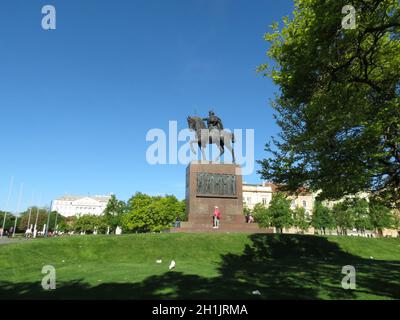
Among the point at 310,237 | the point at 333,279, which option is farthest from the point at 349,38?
the point at 310,237

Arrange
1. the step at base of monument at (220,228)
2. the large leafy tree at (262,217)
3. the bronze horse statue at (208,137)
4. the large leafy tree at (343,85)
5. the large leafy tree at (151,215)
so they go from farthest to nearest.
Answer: the large leafy tree at (151,215)
the large leafy tree at (262,217)
the bronze horse statue at (208,137)
the step at base of monument at (220,228)
the large leafy tree at (343,85)

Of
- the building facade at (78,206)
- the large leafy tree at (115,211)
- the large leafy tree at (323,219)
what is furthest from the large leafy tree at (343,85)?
the building facade at (78,206)

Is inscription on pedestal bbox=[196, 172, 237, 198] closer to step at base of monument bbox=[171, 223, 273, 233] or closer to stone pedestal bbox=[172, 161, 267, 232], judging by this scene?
stone pedestal bbox=[172, 161, 267, 232]

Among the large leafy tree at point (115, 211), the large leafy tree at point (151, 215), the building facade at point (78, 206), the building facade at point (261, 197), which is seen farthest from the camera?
the building facade at point (78, 206)

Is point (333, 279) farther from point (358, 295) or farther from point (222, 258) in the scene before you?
point (222, 258)

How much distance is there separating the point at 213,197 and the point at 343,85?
623 inches

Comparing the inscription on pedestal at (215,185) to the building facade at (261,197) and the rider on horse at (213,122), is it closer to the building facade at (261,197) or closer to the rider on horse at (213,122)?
the rider on horse at (213,122)

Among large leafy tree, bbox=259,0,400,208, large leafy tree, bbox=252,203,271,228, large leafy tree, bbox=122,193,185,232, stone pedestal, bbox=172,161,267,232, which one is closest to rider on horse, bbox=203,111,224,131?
stone pedestal, bbox=172,161,267,232

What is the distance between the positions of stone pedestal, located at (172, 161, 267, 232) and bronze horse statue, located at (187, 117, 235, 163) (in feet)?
4.76

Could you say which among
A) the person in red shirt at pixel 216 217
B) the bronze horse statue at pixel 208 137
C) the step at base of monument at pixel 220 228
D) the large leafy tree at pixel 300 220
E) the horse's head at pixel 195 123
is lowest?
the step at base of monument at pixel 220 228

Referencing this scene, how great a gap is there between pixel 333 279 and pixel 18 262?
15.2m

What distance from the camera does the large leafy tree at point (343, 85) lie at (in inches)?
433

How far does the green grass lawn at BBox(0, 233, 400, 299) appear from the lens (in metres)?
8.36

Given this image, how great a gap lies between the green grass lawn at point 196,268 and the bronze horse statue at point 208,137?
866 cm
